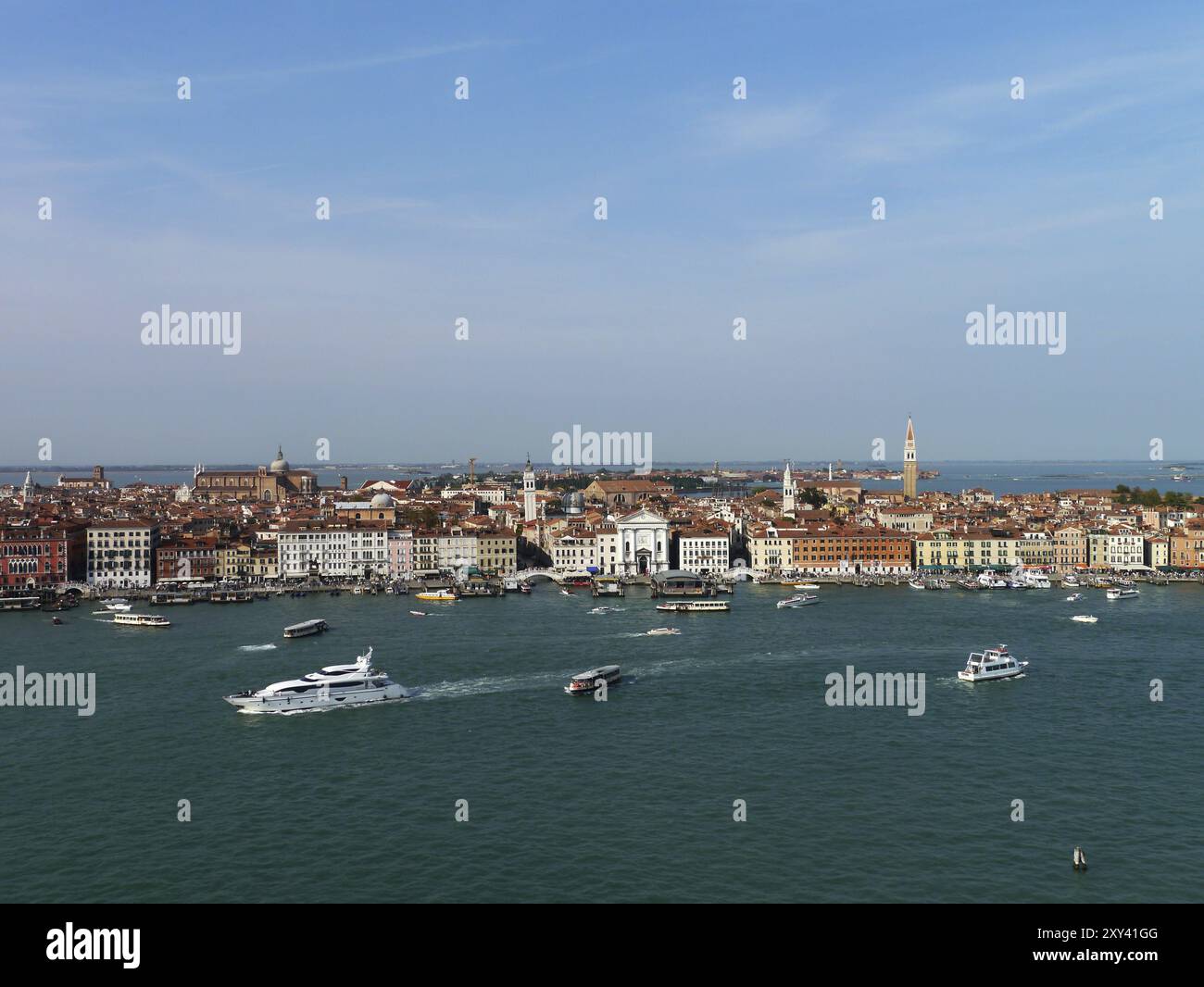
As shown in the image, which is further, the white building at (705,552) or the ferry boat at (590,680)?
the white building at (705,552)

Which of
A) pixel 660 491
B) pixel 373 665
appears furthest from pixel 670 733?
pixel 660 491

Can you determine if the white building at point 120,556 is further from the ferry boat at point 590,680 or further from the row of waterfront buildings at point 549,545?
the ferry boat at point 590,680

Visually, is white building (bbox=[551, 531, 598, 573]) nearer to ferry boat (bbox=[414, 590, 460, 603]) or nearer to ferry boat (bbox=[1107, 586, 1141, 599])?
ferry boat (bbox=[414, 590, 460, 603])

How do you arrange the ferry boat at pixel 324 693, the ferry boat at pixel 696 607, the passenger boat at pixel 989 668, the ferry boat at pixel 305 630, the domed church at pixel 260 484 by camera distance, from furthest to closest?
the domed church at pixel 260 484 < the ferry boat at pixel 696 607 < the ferry boat at pixel 305 630 < the passenger boat at pixel 989 668 < the ferry boat at pixel 324 693

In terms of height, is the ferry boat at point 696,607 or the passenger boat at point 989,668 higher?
the passenger boat at point 989,668

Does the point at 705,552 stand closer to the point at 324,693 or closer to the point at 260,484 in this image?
the point at 324,693

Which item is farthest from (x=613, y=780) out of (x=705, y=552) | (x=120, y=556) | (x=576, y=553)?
(x=120, y=556)

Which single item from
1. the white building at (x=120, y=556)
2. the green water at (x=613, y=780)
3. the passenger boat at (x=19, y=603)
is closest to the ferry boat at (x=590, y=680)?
the green water at (x=613, y=780)
